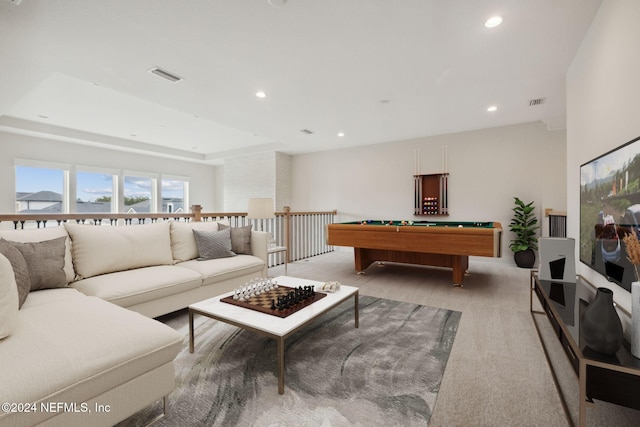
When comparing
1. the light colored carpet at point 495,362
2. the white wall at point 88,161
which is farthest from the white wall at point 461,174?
the white wall at point 88,161

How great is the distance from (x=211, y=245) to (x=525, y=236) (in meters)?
5.06

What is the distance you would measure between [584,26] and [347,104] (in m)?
2.52

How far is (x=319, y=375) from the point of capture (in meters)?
1.73

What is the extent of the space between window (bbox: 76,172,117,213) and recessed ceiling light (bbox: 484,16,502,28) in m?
8.43

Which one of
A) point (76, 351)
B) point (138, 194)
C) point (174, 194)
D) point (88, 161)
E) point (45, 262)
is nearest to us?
point (76, 351)

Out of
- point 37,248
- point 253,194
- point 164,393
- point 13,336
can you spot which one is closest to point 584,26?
point 164,393

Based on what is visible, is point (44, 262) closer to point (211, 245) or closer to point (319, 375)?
point (211, 245)

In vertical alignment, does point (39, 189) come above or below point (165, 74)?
below

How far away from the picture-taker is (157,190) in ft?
27.0

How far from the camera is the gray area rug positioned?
4.57 ft

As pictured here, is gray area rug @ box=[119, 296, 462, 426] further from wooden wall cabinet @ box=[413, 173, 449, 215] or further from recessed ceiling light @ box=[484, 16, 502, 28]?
wooden wall cabinet @ box=[413, 173, 449, 215]

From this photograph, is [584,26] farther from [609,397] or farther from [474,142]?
[474,142]

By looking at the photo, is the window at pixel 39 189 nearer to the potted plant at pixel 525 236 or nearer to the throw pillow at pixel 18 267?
the throw pillow at pixel 18 267

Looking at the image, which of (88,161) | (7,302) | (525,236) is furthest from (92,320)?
(88,161)
